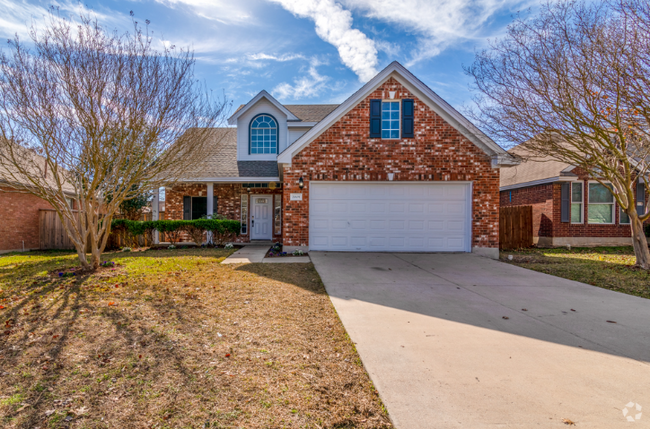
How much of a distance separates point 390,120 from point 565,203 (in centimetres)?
917

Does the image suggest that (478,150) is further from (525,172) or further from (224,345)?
(224,345)

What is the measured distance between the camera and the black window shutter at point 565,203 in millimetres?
14266

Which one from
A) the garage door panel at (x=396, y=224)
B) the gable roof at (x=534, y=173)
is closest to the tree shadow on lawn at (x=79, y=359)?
the garage door panel at (x=396, y=224)

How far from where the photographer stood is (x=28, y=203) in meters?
13.2

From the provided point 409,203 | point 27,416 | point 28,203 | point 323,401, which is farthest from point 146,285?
point 28,203

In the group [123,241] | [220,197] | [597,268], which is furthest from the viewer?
[220,197]

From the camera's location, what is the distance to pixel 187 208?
1505cm

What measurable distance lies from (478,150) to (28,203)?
16.8 meters

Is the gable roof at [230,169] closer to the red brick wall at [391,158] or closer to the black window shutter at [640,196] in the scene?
the red brick wall at [391,158]

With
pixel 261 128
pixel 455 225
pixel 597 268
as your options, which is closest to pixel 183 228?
pixel 261 128

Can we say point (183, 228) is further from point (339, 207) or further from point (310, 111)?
point (310, 111)

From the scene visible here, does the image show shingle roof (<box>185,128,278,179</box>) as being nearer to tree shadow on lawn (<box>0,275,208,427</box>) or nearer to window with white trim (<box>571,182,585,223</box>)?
tree shadow on lawn (<box>0,275,208,427</box>)

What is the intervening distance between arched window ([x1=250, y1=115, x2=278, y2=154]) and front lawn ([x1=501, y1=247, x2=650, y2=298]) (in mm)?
10129

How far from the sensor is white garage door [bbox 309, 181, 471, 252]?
35.8 feet
